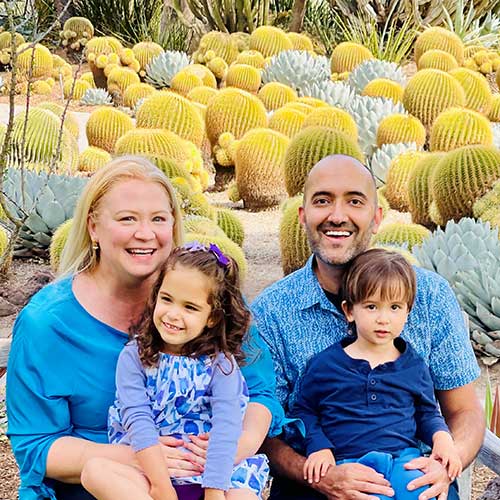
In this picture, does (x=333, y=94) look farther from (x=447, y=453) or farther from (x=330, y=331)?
(x=447, y=453)

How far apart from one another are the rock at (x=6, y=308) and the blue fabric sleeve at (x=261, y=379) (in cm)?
360

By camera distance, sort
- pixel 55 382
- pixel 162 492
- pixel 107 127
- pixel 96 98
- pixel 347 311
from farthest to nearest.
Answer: pixel 96 98 → pixel 107 127 → pixel 347 311 → pixel 55 382 → pixel 162 492

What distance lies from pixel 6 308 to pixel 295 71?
8.36m

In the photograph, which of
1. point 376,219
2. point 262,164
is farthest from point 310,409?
point 262,164

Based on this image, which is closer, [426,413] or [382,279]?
[382,279]

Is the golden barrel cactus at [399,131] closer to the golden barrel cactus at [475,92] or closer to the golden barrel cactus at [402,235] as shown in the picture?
the golden barrel cactus at [475,92]

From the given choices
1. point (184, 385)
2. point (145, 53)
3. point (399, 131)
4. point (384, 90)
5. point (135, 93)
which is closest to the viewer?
point (184, 385)

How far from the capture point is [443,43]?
14.8m

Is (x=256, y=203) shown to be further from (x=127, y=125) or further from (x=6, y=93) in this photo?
(x=6, y=93)

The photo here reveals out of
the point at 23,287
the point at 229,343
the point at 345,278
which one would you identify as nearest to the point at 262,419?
the point at 229,343

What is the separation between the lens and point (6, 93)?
50.6ft

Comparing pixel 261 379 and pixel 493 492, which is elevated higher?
pixel 261 379

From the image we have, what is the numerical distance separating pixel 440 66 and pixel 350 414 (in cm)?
1121

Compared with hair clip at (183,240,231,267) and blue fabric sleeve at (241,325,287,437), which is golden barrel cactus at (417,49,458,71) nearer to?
blue fabric sleeve at (241,325,287,437)
